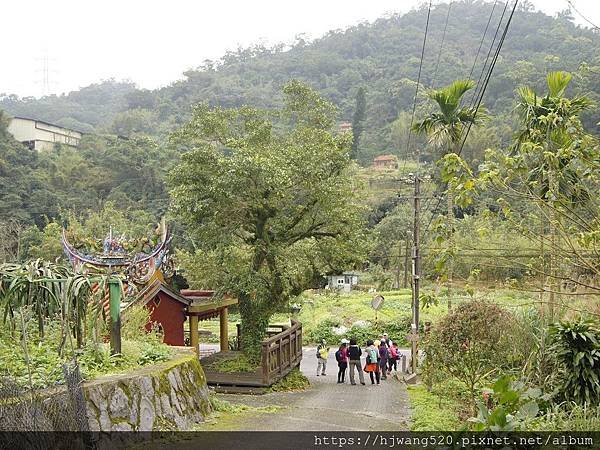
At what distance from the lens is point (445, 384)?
15.5m

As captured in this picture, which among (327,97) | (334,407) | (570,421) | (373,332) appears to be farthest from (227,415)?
(327,97)

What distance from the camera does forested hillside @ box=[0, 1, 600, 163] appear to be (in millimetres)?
71688

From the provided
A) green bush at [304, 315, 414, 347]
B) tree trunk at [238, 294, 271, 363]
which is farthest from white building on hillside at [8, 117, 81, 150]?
tree trunk at [238, 294, 271, 363]

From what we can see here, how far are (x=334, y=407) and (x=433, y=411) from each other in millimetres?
2009

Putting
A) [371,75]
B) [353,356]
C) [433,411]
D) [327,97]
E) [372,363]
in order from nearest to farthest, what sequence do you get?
[433,411] < [353,356] < [372,363] < [327,97] < [371,75]

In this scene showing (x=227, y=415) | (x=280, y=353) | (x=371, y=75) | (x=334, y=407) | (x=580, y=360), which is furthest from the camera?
(x=371, y=75)

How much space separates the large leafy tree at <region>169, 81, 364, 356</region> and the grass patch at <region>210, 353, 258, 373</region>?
309 mm

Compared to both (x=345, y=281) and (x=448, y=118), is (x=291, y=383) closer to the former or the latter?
(x=448, y=118)

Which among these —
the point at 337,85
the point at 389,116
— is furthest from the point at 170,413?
the point at 337,85

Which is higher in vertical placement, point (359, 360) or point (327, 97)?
point (327, 97)

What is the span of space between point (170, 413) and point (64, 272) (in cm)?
254

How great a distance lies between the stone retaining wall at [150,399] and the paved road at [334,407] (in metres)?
0.88

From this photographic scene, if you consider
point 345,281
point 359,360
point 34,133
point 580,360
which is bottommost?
point 345,281

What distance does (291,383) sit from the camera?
17.0 meters
